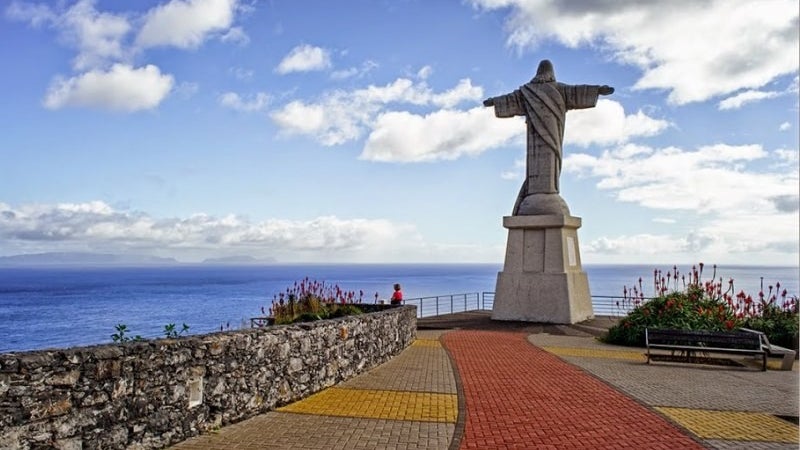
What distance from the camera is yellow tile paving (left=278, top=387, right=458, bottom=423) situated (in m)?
7.57

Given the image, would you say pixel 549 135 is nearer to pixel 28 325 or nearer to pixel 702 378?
pixel 702 378

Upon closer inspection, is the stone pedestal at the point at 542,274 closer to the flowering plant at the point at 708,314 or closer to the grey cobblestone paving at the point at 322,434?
the flowering plant at the point at 708,314

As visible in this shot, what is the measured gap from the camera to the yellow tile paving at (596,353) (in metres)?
13.2

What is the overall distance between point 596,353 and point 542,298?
6133 millimetres

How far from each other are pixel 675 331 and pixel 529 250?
798 centimetres

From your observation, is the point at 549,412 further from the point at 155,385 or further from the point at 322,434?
Result: the point at 155,385

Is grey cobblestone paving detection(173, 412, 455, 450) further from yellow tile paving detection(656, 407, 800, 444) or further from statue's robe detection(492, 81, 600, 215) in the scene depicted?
statue's robe detection(492, 81, 600, 215)

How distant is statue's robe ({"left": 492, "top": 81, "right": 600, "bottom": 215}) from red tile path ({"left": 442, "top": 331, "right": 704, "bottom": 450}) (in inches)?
391

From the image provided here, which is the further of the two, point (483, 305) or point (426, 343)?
point (483, 305)

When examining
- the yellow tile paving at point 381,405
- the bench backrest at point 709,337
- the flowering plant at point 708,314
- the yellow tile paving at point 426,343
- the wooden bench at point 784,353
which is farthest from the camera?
the flowering plant at point 708,314

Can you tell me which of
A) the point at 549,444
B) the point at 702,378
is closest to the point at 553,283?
the point at 702,378

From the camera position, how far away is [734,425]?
7.43 meters

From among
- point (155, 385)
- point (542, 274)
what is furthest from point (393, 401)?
point (542, 274)

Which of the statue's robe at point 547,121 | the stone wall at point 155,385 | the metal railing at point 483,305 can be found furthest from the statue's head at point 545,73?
the stone wall at point 155,385
